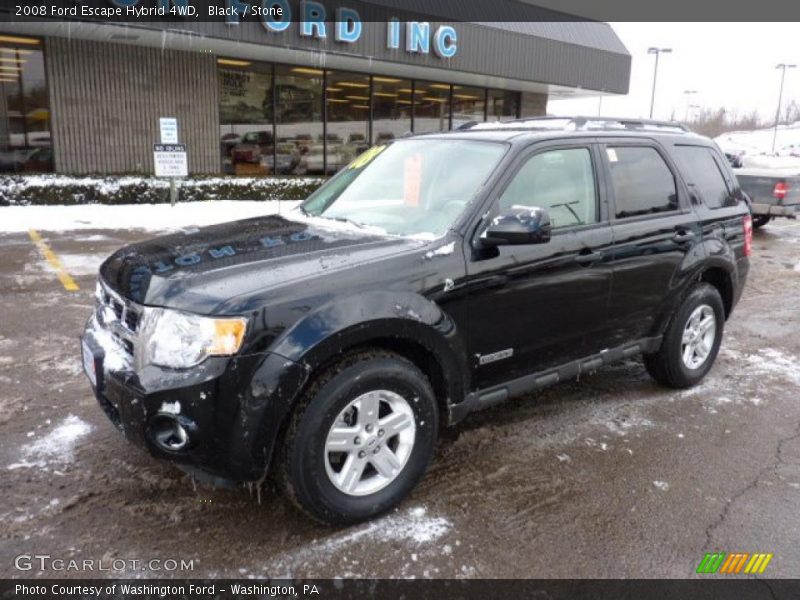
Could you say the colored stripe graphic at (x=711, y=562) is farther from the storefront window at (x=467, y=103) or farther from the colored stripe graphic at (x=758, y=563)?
the storefront window at (x=467, y=103)

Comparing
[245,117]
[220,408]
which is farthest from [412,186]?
[245,117]

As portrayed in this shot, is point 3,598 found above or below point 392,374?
below

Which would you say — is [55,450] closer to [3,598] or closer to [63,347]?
[3,598]

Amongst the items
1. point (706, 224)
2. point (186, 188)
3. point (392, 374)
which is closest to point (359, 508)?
point (392, 374)

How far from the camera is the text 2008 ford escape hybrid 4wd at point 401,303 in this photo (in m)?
2.69

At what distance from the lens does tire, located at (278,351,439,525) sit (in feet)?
9.18

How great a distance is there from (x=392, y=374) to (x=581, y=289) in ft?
4.76

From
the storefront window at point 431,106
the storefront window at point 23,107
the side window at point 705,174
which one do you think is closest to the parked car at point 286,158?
the storefront window at point 431,106

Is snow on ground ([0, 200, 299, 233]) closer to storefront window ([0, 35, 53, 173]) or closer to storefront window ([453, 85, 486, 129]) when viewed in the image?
storefront window ([0, 35, 53, 173])

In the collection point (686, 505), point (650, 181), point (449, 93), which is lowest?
point (686, 505)

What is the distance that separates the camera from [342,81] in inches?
721

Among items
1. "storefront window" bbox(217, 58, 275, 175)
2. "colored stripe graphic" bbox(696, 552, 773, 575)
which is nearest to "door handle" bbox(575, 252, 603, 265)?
"colored stripe graphic" bbox(696, 552, 773, 575)

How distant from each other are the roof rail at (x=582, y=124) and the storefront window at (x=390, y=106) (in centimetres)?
1463

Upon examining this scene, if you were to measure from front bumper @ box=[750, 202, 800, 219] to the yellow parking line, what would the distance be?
40.7 feet
